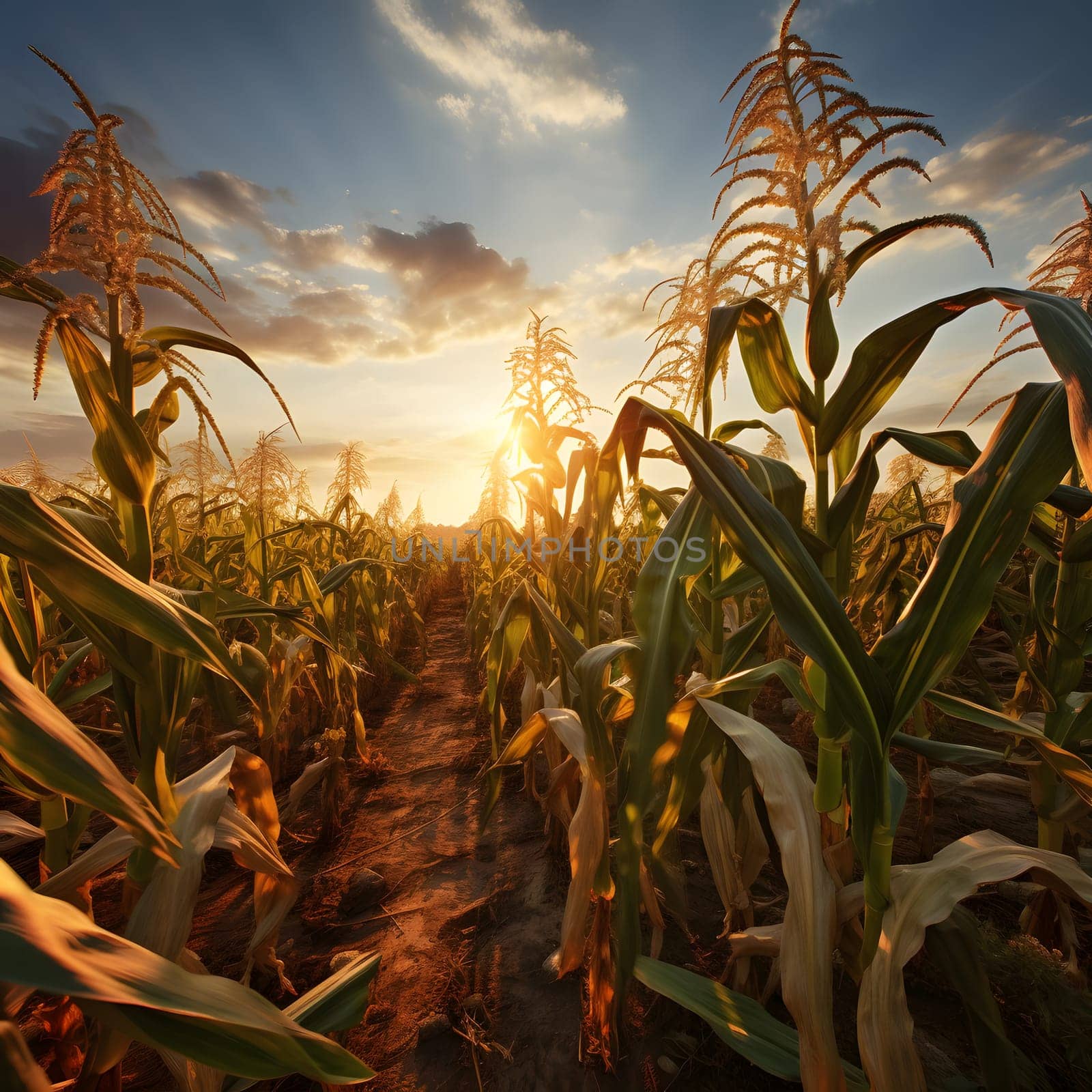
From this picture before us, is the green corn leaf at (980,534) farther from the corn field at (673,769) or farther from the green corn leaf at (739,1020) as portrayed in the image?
the green corn leaf at (739,1020)

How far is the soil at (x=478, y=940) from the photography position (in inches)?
47.5

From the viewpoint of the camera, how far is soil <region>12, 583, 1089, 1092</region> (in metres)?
1.21

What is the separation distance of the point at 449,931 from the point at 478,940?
117 mm

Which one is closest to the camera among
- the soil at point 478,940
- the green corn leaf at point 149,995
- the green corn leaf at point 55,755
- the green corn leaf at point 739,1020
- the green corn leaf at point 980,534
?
the green corn leaf at point 149,995

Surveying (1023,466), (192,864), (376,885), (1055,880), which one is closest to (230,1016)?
(192,864)

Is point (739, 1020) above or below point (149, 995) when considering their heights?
below

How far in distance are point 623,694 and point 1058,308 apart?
1.03 metres

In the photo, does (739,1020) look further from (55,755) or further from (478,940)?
(55,755)

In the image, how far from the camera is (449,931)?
1.70 meters

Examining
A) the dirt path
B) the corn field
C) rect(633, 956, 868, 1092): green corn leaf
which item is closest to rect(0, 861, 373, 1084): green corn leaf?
the corn field

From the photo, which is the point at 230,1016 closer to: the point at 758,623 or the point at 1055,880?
the point at 758,623

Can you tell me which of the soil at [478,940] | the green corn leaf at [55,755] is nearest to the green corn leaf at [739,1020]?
the soil at [478,940]

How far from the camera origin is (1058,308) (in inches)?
25.1

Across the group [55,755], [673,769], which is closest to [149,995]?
[55,755]
